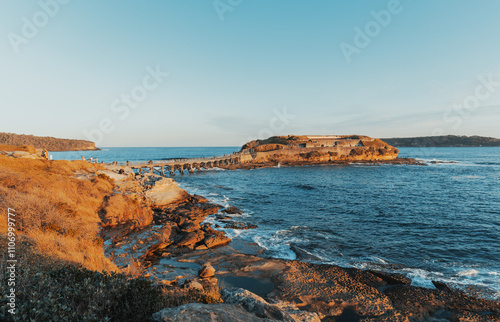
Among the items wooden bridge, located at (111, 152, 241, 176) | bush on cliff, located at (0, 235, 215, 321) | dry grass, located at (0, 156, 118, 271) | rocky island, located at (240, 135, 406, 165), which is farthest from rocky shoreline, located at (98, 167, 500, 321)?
rocky island, located at (240, 135, 406, 165)

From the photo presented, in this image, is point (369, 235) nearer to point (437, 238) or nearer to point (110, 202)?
point (437, 238)

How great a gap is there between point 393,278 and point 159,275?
12.6m

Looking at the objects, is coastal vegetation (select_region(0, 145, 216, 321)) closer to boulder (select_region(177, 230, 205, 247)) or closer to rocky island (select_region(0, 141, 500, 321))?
rocky island (select_region(0, 141, 500, 321))

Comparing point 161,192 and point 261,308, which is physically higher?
point 161,192

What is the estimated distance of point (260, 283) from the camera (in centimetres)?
1246

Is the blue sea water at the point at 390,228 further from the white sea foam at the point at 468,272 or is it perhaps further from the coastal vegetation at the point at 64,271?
the coastal vegetation at the point at 64,271

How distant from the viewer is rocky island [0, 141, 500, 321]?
5.48m

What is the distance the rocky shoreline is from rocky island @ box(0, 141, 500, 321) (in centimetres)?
5

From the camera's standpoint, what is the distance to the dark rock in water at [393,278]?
40.7ft

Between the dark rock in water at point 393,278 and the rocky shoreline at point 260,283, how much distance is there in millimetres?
48

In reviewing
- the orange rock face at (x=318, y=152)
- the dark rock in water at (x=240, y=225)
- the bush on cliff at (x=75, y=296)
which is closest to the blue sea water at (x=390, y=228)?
the dark rock in water at (x=240, y=225)

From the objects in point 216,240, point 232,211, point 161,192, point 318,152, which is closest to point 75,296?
point 216,240

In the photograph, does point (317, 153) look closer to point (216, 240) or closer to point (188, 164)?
point (188, 164)

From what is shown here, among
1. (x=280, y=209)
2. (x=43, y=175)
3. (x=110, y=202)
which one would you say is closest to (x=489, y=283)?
(x=280, y=209)
